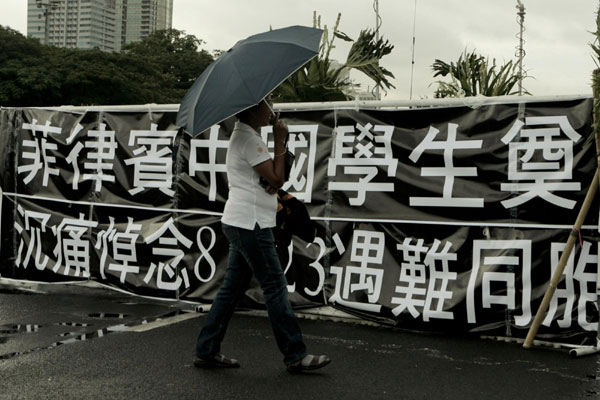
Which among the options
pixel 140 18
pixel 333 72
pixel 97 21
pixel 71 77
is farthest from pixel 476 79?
pixel 140 18

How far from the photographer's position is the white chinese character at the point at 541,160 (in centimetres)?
555

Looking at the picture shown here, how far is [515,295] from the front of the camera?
5707 millimetres

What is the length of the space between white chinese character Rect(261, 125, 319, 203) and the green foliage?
4142 centimetres

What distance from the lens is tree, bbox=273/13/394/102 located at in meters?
11.2

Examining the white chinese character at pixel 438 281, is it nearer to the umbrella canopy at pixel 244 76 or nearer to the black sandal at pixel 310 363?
A: the black sandal at pixel 310 363

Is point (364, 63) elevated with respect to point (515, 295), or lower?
elevated

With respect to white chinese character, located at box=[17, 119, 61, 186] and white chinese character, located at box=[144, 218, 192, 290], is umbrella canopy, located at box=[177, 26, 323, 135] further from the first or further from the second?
white chinese character, located at box=[17, 119, 61, 186]

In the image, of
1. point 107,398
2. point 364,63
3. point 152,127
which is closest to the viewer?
point 107,398

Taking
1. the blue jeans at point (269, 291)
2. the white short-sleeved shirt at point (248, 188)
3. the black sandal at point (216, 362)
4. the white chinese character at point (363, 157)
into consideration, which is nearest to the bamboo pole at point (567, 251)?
the white chinese character at point (363, 157)

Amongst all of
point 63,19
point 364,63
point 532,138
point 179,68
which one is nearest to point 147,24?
point 63,19

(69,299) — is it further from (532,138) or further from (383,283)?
(532,138)

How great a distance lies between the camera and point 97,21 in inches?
3465

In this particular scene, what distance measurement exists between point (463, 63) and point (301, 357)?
8296 millimetres

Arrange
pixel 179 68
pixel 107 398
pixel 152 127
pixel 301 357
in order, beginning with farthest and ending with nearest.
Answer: pixel 179 68
pixel 152 127
pixel 301 357
pixel 107 398
